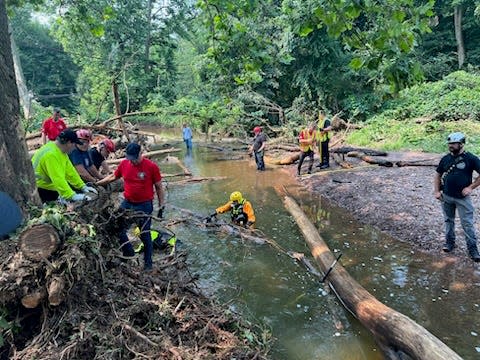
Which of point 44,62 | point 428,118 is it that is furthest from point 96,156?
point 44,62

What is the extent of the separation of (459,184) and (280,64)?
696 inches

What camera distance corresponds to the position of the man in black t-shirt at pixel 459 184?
19.9 feet

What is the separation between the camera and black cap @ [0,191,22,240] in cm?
356

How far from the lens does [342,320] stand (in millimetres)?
5156

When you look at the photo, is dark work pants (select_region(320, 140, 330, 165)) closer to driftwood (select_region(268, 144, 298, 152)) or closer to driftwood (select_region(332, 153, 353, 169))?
driftwood (select_region(332, 153, 353, 169))

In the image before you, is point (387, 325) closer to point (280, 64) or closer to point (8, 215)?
point (8, 215)

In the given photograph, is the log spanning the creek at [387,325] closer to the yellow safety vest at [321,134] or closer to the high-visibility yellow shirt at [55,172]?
the high-visibility yellow shirt at [55,172]

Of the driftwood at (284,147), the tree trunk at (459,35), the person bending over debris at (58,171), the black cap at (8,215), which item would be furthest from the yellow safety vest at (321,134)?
the tree trunk at (459,35)

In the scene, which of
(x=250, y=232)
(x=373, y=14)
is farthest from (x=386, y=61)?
(x=250, y=232)

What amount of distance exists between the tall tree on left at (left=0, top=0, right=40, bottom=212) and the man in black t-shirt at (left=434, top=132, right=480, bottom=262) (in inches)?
218

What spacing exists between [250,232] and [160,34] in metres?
31.3

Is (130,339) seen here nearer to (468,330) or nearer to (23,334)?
(23,334)

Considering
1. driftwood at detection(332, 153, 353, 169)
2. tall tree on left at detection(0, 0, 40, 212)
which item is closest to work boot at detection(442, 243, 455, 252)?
tall tree on left at detection(0, 0, 40, 212)

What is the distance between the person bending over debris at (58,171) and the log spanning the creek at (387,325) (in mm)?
3371
